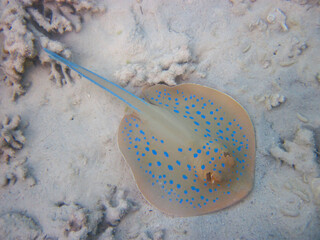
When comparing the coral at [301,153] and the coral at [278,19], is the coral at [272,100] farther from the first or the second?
the coral at [278,19]


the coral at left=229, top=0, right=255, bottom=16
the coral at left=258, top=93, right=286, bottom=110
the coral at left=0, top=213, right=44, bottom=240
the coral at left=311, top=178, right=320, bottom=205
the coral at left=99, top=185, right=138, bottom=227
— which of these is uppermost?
A: the coral at left=229, top=0, right=255, bottom=16

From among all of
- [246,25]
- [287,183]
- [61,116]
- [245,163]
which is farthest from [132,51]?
[287,183]

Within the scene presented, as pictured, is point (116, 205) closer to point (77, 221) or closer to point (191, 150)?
point (77, 221)

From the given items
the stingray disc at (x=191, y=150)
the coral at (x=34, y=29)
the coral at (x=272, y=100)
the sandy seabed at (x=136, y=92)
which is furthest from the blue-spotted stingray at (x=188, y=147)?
the coral at (x=34, y=29)

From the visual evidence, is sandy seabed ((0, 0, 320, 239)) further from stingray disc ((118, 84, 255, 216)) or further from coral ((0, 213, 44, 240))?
stingray disc ((118, 84, 255, 216))

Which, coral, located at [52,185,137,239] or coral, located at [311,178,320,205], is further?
coral, located at [52,185,137,239]

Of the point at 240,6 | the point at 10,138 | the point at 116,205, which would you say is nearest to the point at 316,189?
the point at 116,205

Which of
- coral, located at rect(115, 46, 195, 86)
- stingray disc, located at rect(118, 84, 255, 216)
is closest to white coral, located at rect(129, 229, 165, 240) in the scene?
stingray disc, located at rect(118, 84, 255, 216)
